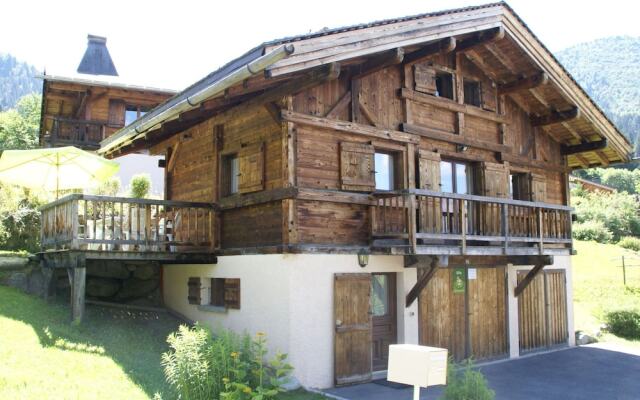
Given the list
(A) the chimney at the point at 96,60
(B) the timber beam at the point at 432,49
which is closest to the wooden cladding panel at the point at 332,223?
(B) the timber beam at the point at 432,49

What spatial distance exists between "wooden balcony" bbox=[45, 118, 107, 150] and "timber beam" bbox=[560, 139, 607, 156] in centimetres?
1872

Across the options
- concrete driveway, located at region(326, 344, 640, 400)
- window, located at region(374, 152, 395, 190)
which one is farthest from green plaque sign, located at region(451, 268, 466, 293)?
window, located at region(374, 152, 395, 190)

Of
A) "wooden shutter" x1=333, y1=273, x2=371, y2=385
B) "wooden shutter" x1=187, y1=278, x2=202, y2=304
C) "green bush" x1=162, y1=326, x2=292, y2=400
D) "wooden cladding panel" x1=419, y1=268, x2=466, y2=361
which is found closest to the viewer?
"green bush" x1=162, y1=326, x2=292, y2=400

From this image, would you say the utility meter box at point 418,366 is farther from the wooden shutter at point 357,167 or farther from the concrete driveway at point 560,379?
the wooden shutter at point 357,167

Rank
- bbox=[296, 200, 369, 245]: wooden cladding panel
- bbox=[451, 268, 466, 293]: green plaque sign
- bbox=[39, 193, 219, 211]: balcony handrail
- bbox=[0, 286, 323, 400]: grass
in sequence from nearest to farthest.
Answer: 1. bbox=[0, 286, 323, 400]: grass
2. bbox=[296, 200, 369, 245]: wooden cladding panel
3. bbox=[39, 193, 219, 211]: balcony handrail
4. bbox=[451, 268, 466, 293]: green plaque sign

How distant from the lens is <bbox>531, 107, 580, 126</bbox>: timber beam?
14586mm

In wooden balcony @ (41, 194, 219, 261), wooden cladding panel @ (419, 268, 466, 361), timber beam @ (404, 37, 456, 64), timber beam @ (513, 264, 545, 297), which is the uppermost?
timber beam @ (404, 37, 456, 64)

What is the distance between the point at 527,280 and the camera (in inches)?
555

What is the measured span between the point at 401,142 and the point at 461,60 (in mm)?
3166

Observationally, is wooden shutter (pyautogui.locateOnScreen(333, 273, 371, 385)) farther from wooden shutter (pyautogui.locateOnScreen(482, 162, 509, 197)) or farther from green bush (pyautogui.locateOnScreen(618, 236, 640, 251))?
green bush (pyautogui.locateOnScreen(618, 236, 640, 251))

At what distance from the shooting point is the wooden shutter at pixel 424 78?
1274 centimetres

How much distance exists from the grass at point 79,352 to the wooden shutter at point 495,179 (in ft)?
22.2

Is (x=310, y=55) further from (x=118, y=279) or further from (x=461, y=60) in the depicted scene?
(x=118, y=279)

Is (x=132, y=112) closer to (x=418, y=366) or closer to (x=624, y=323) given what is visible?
(x=624, y=323)
